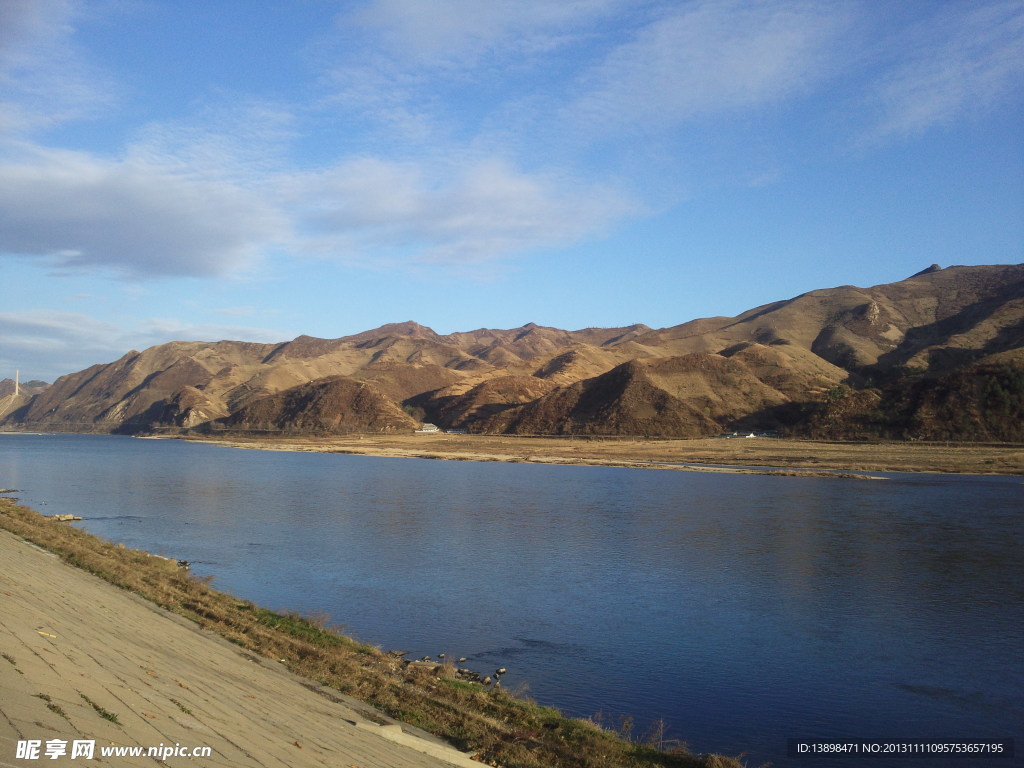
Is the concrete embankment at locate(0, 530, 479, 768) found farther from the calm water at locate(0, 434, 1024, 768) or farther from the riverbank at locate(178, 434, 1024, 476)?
the riverbank at locate(178, 434, 1024, 476)

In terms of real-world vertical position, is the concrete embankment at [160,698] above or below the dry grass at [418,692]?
above

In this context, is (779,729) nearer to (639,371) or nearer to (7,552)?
(7,552)

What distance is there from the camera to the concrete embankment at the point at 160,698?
7.45 meters

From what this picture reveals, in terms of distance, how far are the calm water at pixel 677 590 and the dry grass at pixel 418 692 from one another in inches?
90.5

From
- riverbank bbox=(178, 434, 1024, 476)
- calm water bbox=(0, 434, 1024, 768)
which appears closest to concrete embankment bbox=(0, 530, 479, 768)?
calm water bbox=(0, 434, 1024, 768)

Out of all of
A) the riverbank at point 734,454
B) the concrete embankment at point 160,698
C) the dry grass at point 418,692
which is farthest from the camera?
the riverbank at point 734,454

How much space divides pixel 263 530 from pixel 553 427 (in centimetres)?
14414

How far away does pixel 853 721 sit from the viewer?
1561 cm

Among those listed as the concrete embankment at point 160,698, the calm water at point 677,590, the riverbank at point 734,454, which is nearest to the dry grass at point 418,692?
the concrete embankment at point 160,698

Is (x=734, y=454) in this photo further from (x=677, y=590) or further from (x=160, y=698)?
(x=160, y=698)

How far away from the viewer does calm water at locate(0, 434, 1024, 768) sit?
16.6m

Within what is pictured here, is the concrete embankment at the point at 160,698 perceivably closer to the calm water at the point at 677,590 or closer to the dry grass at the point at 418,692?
the dry grass at the point at 418,692

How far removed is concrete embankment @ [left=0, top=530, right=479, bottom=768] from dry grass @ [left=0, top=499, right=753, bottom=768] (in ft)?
1.99

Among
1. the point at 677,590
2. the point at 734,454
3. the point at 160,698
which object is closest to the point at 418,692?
the point at 160,698
